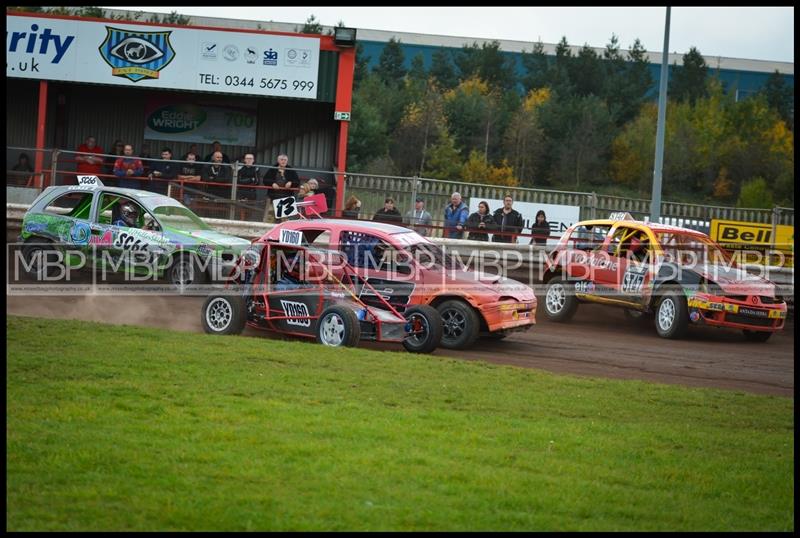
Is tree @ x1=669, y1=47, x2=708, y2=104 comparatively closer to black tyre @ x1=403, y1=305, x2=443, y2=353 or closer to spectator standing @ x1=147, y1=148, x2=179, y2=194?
spectator standing @ x1=147, y1=148, x2=179, y2=194

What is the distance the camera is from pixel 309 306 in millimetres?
12422

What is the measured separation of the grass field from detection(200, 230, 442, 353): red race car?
1101 millimetres

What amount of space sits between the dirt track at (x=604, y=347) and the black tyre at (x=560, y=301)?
200 mm

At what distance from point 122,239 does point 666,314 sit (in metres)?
8.50

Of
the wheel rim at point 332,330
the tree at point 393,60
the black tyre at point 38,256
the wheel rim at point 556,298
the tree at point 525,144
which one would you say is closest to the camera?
the wheel rim at point 332,330

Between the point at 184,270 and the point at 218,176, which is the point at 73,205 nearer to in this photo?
the point at 184,270

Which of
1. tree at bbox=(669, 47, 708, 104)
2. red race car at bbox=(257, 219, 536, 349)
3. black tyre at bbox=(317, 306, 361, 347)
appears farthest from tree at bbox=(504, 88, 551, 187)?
black tyre at bbox=(317, 306, 361, 347)

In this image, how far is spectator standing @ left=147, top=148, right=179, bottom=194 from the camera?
19.8 m

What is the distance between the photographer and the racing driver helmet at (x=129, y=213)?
16.2 metres

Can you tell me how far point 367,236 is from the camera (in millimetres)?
13398

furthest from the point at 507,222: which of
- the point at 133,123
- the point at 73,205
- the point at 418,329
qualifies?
the point at 133,123

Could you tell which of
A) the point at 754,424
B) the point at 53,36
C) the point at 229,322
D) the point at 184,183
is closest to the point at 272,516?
the point at 754,424

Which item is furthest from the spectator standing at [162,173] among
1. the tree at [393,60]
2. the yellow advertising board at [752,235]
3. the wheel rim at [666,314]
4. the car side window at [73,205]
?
the tree at [393,60]

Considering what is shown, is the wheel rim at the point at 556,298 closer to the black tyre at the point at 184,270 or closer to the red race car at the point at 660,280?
the red race car at the point at 660,280
